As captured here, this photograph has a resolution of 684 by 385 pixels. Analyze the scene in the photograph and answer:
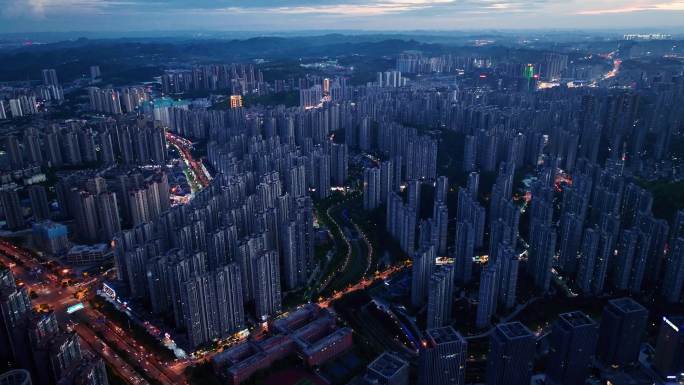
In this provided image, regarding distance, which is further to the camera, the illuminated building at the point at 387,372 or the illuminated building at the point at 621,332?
the illuminated building at the point at 621,332

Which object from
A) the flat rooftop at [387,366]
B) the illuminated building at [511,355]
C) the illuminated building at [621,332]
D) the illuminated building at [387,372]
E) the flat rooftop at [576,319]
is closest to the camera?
the illuminated building at [387,372]

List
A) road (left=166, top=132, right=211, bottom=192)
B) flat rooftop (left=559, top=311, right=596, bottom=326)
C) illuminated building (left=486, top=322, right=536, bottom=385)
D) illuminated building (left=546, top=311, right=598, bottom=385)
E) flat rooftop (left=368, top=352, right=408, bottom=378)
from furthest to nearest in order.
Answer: road (left=166, top=132, right=211, bottom=192)
flat rooftop (left=559, top=311, right=596, bottom=326)
illuminated building (left=546, top=311, right=598, bottom=385)
illuminated building (left=486, top=322, right=536, bottom=385)
flat rooftop (left=368, top=352, right=408, bottom=378)

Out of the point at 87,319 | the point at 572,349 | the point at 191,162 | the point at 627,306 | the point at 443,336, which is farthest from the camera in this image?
the point at 191,162

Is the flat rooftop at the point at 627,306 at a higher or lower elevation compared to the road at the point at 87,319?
higher

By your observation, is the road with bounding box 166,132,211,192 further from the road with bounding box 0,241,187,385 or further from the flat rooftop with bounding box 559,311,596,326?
the flat rooftop with bounding box 559,311,596,326

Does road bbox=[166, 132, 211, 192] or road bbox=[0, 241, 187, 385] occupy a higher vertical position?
road bbox=[166, 132, 211, 192]

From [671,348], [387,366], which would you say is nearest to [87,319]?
[387,366]

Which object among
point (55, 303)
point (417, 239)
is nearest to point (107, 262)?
point (55, 303)

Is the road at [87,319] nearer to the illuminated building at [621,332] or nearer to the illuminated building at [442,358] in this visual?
the illuminated building at [442,358]

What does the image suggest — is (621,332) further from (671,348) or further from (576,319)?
(576,319)

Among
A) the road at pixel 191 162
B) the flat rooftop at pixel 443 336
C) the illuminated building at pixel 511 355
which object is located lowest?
the road at pixel 191 162

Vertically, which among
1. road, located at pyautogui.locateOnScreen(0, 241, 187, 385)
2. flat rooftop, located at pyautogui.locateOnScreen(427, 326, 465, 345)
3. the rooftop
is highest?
flat rooftop, located at pyautogui.locateOnScreen(427, 326, 465, 345)

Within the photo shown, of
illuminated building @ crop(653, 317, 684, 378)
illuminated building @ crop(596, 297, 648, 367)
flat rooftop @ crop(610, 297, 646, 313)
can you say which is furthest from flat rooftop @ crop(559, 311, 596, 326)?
illuminated building @ crop(653, 317, 684, 378)

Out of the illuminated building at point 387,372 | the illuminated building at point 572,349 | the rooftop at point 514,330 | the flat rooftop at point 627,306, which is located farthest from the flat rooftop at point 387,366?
the flat rooftop at point 627,306
